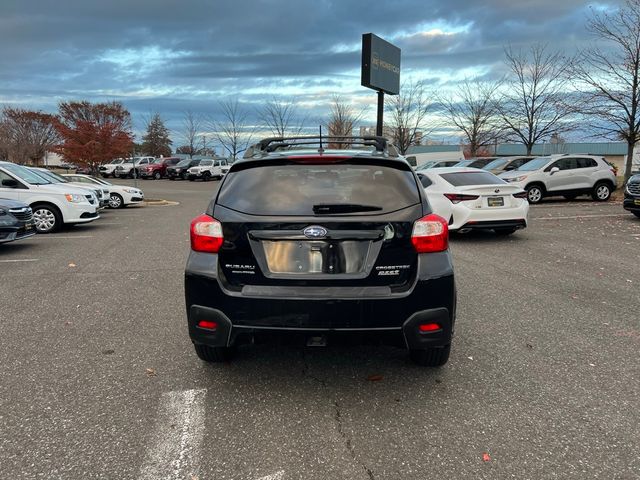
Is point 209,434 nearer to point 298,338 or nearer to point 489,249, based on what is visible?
point 298,338

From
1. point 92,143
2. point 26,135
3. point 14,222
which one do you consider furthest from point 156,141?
point 14,222

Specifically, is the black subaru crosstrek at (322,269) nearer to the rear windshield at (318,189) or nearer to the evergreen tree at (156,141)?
the rear windshield at (318,189)

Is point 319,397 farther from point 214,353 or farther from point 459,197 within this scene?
point 459,197

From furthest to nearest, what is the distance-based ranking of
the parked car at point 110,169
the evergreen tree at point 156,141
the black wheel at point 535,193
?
the evergreen tree at point 156,141
the parked car at point 110,169
the black wheel at point 535,193

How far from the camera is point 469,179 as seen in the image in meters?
9.56

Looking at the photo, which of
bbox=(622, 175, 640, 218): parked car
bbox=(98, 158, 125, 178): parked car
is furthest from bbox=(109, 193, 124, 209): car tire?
bbox=(98, 158, 125, 178): parked car

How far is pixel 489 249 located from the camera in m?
8.69

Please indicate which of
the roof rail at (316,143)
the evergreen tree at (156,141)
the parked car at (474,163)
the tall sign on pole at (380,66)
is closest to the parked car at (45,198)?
the roof rail at (316,143)

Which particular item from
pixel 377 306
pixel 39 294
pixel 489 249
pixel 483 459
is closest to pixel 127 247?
pixel 39 294

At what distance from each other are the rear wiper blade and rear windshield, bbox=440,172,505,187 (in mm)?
6733

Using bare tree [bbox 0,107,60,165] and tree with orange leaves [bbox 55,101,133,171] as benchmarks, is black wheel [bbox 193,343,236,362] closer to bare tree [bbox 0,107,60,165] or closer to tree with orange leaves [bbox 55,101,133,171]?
tree with orange leaves [bbox 55,101,133,171]

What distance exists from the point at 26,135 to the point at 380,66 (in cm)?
5022

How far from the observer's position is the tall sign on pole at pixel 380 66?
65.0ft

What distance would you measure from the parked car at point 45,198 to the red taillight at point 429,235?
35.0 ft
